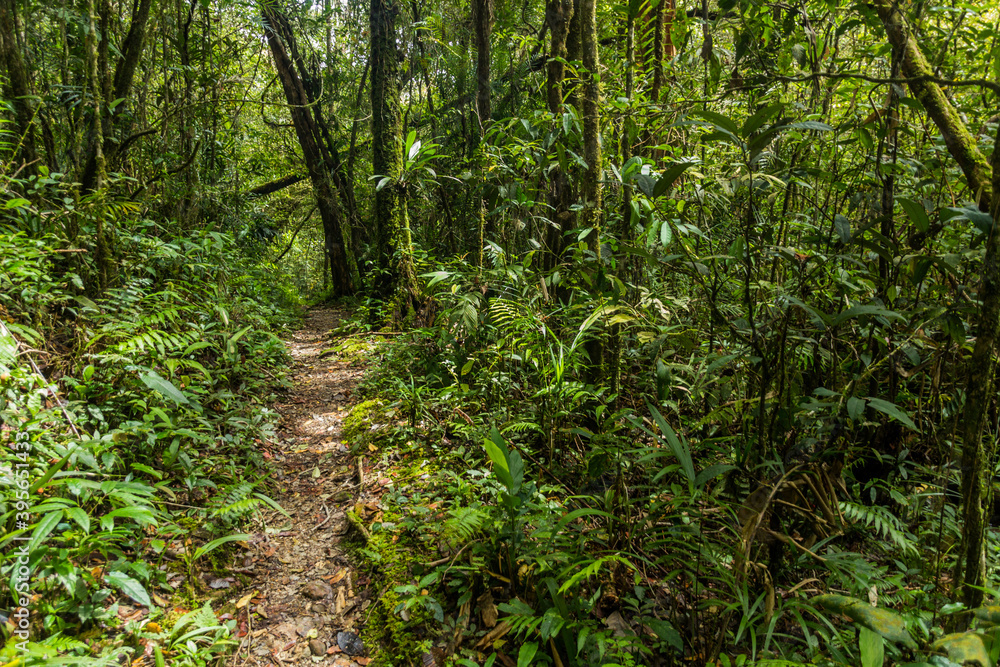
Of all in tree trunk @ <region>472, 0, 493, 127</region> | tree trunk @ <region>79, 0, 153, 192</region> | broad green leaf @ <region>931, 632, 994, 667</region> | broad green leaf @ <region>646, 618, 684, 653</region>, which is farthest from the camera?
tree trunk @ <region>472, 0, 493, 127</region>

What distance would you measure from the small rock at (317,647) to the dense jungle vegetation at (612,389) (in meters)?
0.03

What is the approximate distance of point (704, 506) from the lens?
2400 mm

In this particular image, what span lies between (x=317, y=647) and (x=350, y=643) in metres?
0.15

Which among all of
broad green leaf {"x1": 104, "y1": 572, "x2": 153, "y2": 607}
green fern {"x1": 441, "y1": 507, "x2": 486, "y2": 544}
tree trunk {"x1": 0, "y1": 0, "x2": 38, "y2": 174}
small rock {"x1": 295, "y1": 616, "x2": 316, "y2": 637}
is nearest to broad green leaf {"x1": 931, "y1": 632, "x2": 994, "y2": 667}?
green fern {"x1": 441, "y1": 507, "x2": 486, "y2": 544}

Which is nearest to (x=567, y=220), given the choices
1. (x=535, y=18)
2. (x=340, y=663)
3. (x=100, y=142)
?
(x=340, y=663)

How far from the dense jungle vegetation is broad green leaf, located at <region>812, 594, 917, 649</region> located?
1 centimetres

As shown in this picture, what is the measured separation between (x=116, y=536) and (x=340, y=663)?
1.15 metres

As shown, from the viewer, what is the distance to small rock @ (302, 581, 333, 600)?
8.53 feet

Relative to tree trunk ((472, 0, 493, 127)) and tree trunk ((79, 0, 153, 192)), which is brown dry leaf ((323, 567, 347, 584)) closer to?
tree trunk ((79, 0, 153, 192))

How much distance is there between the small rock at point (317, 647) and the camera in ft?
→ 7.44

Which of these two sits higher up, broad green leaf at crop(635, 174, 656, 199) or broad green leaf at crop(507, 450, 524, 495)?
broad green leaf at crop(635, 174, 656, 199)

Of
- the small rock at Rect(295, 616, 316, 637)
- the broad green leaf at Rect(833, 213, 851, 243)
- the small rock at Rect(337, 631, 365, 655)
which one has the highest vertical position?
the broad green leaf at Rect(833, 213, 851, 243)

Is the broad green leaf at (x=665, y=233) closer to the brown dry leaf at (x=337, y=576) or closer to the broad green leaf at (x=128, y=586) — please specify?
the brown dry leaf at (x=337, y=576)

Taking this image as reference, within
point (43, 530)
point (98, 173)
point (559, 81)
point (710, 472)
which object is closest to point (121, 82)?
point (98, 173)
